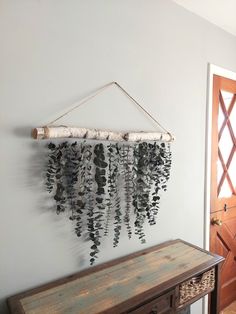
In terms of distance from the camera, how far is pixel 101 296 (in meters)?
1.11

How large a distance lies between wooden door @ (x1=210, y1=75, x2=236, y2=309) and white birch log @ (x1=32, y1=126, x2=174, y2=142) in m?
0.70

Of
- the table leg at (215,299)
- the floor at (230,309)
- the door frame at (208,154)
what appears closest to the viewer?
the table leg at (215,299)

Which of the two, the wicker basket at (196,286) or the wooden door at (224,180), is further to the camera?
the wooden door at (224,180)

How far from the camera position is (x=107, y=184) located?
Result: 4.54 feet

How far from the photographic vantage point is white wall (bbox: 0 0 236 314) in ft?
3.62

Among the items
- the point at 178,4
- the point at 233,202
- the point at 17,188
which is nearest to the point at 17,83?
the point at 17,188

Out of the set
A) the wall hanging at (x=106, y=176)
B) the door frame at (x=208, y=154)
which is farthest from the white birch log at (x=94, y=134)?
the door frame at (x=208, y=154)

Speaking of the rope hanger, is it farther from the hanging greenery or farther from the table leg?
the table leg

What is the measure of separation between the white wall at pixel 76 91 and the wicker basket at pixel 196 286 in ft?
1.19

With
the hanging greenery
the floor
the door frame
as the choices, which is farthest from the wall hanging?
the floor

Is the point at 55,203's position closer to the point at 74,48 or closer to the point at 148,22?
the point at 74,48

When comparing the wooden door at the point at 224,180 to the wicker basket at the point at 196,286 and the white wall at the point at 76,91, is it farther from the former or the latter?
the wicker basket at the point at 196,286

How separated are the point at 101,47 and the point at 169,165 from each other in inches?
32.0

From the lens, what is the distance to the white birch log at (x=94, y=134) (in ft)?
3.63
